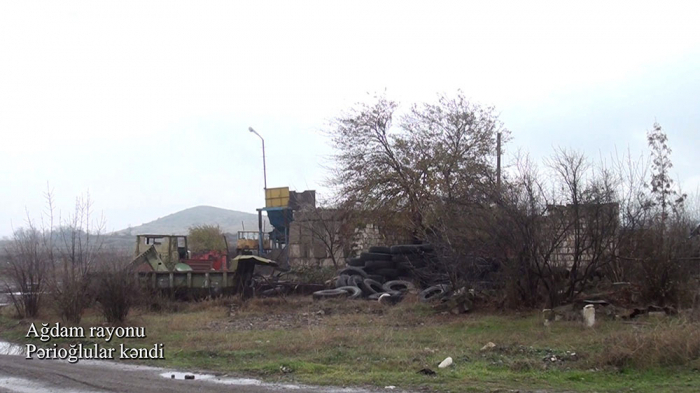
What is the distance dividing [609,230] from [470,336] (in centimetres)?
486

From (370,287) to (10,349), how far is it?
1198 centimetres

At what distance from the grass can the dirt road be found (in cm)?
56

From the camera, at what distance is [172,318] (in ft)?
60.4

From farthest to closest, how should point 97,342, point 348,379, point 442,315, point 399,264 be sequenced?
1. point 399,264
2. point 442,315
3. point 97,342
4. point 348,379

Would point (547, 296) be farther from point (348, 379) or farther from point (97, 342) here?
point (97, 342)

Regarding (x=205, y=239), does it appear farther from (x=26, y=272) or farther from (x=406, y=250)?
(x=26, y=272)

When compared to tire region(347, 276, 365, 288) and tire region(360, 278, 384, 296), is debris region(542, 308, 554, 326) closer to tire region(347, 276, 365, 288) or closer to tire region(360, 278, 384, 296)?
tire region(360, 278, 384, 296)

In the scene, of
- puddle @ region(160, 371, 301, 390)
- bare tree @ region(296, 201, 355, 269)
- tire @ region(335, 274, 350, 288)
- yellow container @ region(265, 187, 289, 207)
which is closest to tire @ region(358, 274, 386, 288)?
tire @ region(335, 274, 350, 288)

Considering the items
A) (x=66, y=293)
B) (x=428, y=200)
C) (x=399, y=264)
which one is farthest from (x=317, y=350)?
(x=428, y=200)

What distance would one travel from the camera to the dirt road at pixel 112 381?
30.5ft

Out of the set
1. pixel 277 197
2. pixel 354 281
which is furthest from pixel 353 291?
pixel 277 197

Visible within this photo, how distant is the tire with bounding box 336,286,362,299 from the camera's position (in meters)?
22.5

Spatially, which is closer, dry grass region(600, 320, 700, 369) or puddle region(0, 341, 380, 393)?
puddle region(0, 341, 380, 393)

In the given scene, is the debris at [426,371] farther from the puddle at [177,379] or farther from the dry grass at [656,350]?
the dry grass at [656,350]
